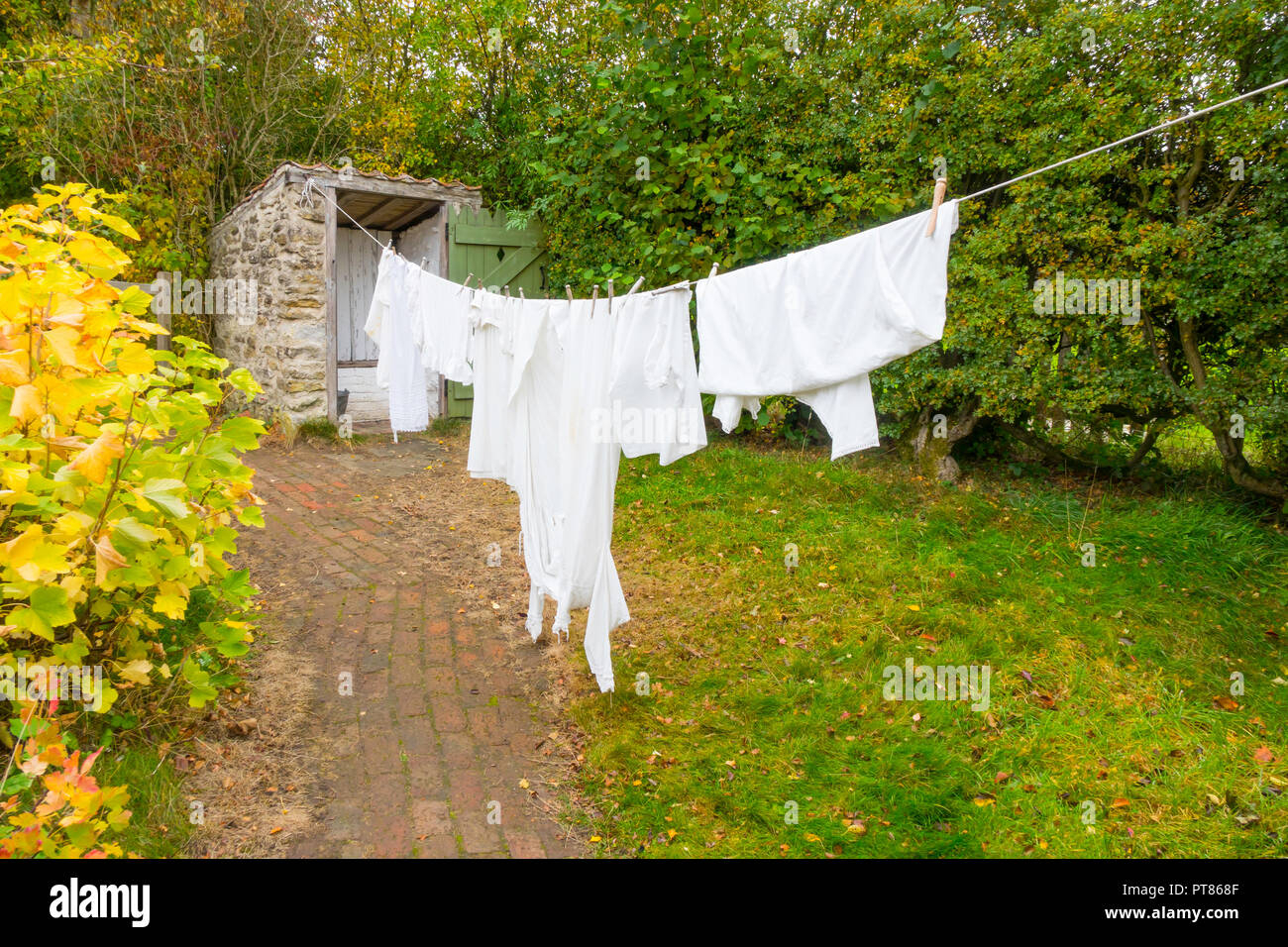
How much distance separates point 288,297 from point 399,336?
2.02 meters

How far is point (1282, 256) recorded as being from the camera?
3.98m

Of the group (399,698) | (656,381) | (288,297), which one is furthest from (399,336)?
(656,381)

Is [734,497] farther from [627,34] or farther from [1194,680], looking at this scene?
[627,34]

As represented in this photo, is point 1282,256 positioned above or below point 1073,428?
above

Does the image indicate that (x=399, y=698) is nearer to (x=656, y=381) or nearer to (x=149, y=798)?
(x=149, y=798)

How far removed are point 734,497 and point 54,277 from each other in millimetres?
4358

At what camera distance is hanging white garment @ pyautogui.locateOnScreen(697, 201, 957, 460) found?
2.59m

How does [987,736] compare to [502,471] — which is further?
[502,471]

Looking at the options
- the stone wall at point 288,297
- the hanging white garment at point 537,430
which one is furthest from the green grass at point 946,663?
the stone wall at point 288,297

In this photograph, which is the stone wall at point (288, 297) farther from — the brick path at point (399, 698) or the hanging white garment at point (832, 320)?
the hanging white garment at point (832, 320)

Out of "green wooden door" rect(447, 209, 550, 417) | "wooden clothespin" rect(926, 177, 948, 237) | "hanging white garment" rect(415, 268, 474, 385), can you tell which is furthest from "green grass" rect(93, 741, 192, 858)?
"green wooden door" rect(447, 209, 550, 417)

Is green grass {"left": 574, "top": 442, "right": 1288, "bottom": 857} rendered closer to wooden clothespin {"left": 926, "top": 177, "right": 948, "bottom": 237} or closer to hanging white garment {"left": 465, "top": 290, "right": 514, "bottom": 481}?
hanging white garment {"left": 465, "top": 290, "right": 514, "bottom": 481}
